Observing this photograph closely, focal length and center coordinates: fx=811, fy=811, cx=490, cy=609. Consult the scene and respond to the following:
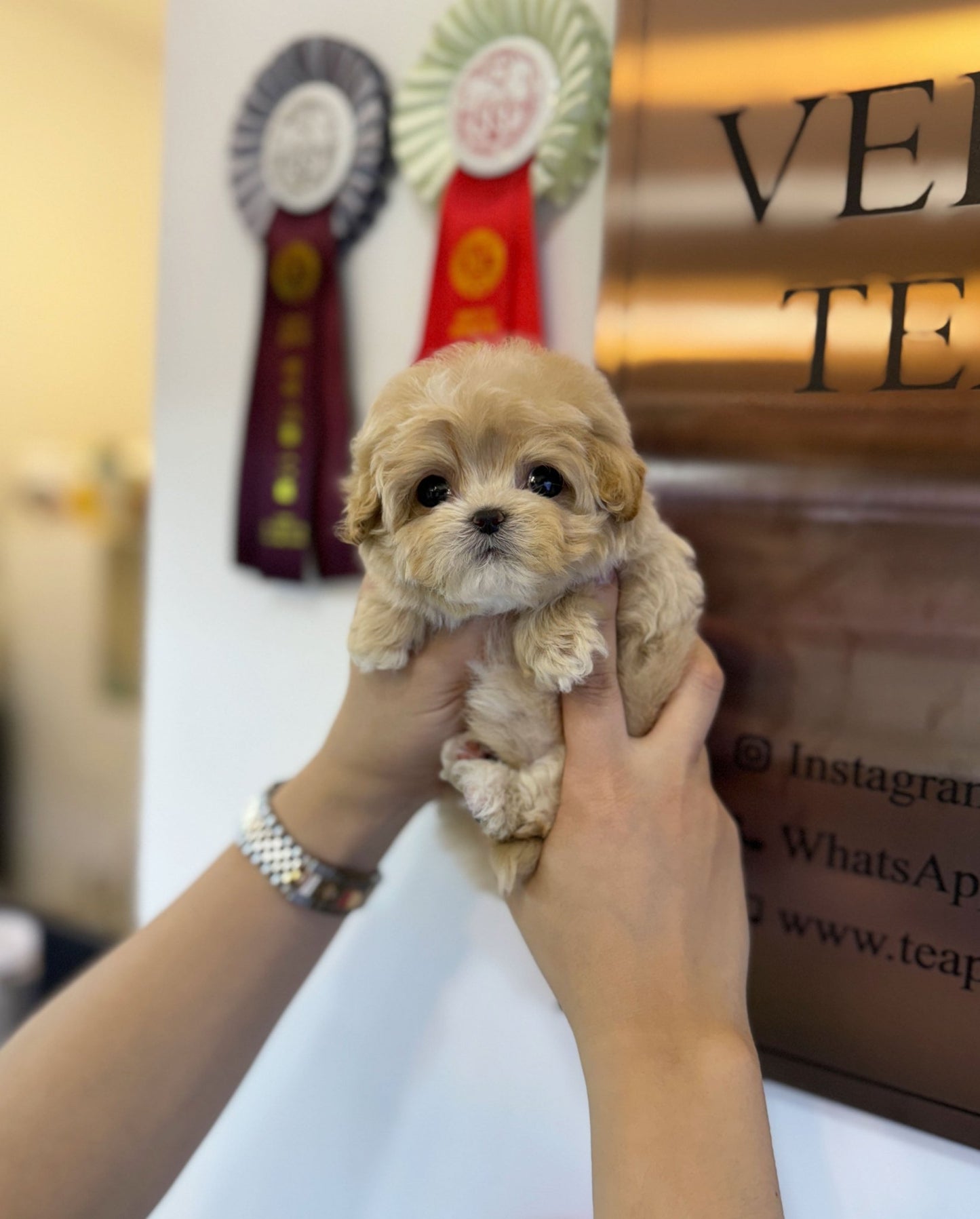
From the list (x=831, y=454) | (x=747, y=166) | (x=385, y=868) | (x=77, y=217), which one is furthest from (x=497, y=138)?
(x=77, y=217)

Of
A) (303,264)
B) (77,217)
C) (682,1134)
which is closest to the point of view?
(682,1134)

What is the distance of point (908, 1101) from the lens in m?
0.85

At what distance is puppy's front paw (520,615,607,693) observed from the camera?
696 mm

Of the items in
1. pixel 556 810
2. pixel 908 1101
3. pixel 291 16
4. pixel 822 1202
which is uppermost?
pixel 291 16

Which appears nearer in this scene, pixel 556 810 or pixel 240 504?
pixel 556 810

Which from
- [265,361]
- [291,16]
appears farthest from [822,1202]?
[291,16]

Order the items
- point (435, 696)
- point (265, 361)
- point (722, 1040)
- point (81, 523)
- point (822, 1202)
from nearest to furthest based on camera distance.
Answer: point (722, 1040) → point (435, 696) → point (822, 1202) → point (265, 361) → point (81, 523)

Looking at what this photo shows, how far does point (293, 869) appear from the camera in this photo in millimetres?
961

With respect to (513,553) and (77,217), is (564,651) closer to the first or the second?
(513,553)

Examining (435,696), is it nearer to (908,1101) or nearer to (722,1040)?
(722,1040)

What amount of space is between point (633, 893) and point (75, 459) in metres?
2.90

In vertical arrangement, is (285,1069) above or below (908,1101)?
below

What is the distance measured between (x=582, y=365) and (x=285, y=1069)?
46.3 inches

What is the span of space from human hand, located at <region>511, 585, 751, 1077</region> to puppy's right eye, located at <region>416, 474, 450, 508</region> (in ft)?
0.58
